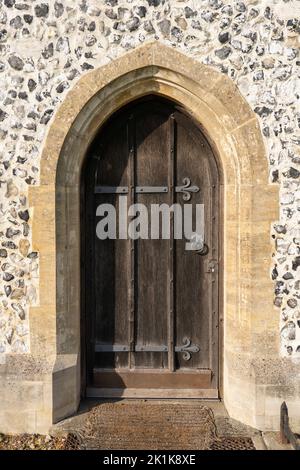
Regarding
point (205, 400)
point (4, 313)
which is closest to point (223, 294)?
point (205, 400)

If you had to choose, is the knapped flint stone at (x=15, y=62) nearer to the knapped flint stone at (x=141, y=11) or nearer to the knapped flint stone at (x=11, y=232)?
the knapped flint stone at (x=141, y=11)

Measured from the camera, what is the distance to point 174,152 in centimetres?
414

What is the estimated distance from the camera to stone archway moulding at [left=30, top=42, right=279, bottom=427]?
12.3ft

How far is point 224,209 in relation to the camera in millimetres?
4035

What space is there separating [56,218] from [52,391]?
4.49ft

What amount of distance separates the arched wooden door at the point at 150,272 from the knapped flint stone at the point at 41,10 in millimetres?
946

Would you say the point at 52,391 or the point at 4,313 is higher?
the point at 4,313

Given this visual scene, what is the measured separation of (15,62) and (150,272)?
2027mm

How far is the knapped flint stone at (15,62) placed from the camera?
3.77m

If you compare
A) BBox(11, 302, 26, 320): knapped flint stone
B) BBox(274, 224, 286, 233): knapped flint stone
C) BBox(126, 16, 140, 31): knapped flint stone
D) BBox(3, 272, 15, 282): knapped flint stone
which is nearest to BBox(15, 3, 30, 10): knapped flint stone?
BBox(126, 16, 140, 31): knapped flint stone

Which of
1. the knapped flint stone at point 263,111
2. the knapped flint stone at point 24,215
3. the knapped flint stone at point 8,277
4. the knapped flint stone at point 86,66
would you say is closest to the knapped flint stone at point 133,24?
the knapped flint stone at point 86,66

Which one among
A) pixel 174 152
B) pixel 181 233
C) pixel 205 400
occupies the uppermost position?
pixel 174 152

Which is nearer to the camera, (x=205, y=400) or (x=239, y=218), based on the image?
(x=239, y=218)

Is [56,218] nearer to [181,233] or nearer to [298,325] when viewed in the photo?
[181,233]
